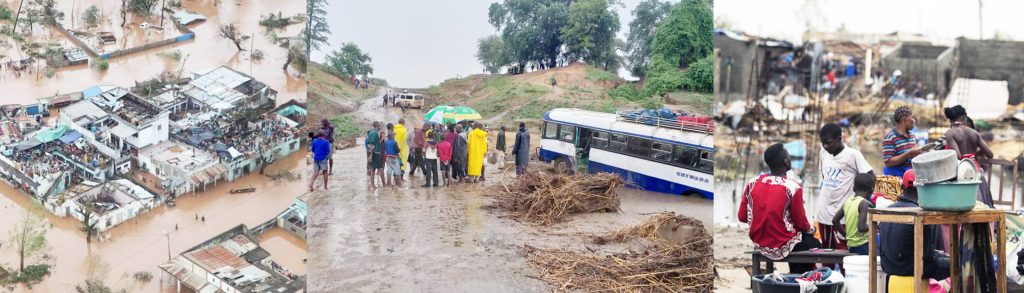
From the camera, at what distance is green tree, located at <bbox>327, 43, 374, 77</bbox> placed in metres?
7.11

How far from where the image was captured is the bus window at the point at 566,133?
756cm

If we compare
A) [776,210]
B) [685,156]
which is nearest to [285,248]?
[776,210]

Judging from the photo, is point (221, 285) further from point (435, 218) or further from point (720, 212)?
point (720, 212)

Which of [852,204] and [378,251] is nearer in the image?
[852,204]

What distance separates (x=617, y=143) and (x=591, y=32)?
3.98 ft

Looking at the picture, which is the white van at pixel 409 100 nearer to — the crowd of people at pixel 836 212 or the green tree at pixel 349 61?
the green tree at pixel 349 61

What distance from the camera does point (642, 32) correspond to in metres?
7.42

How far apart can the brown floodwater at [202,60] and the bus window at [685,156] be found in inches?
166

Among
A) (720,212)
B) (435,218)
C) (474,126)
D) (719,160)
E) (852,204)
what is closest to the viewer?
(852,204)

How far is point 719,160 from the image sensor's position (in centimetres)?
791

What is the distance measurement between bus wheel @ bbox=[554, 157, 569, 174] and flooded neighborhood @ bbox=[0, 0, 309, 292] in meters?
4.11

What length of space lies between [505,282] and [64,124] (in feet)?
7.83

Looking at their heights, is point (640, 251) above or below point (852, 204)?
below

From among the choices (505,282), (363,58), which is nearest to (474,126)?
(363,58)
